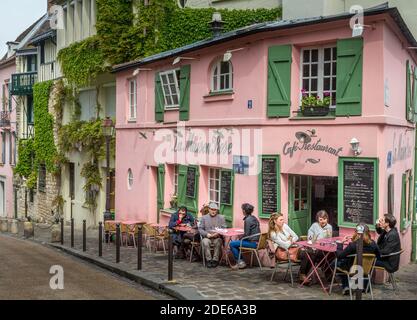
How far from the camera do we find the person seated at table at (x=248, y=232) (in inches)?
488

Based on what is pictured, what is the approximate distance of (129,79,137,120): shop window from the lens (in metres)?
19.1

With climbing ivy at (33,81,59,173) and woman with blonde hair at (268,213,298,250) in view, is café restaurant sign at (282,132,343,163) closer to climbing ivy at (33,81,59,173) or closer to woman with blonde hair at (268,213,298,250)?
woman with blonde hair at (268,213,298,250)

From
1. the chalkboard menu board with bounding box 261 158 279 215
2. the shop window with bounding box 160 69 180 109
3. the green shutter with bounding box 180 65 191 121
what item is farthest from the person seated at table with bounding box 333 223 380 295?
the shop window with bounding box 160 69 180 109

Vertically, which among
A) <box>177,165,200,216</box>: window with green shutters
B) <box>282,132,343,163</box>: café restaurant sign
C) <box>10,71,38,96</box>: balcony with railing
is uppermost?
<box>10,71,38,96</box>: balcony with railing

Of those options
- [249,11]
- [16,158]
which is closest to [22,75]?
[16,158]

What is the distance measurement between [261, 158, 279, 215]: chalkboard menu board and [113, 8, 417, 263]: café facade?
0.07ft

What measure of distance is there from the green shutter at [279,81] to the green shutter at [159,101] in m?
5.01

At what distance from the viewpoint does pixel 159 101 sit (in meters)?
17.3

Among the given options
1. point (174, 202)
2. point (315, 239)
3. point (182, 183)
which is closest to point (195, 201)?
point (182, 183)

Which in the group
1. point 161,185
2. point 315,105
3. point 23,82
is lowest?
point 161,185

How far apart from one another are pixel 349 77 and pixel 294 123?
5.06ft

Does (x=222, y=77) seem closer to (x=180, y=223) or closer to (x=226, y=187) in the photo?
(x=226, y=187)

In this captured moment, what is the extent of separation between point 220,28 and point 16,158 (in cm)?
2321

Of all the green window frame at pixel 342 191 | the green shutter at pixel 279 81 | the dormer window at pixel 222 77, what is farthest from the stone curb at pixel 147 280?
the dormer window at pixel 222 77
